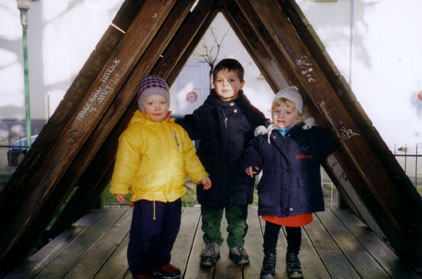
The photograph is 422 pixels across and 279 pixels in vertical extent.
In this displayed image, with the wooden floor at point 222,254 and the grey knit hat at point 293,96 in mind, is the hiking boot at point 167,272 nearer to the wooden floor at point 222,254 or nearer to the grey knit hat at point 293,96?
the wooden floor at point 222,254

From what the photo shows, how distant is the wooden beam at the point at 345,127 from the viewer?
2549 millimetres

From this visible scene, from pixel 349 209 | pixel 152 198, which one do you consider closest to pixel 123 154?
pixel 152 198

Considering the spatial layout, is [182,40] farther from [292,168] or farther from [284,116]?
[292,168]

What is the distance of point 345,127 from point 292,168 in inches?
17.7

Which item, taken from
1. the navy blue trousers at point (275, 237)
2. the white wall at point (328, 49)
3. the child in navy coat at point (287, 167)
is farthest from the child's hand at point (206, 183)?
the white wall at point (328, 49)

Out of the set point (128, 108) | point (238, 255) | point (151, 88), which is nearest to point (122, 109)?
point (151, 88)

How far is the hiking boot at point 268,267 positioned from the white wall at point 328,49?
1034cm

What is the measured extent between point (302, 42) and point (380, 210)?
1.34 m

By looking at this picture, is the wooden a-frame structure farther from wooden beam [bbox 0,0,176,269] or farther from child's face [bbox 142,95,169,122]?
child's face [bbox 142,95,169,122]

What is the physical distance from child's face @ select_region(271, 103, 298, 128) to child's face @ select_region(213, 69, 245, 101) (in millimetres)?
406

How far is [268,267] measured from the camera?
2.83 m

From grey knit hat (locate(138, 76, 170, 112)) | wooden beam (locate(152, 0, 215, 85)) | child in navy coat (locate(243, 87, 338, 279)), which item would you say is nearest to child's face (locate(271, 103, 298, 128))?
child in navy coat (locate(243, 87, 338, 279))

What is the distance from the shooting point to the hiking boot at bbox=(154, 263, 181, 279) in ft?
9.20

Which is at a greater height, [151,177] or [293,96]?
[293,96]
